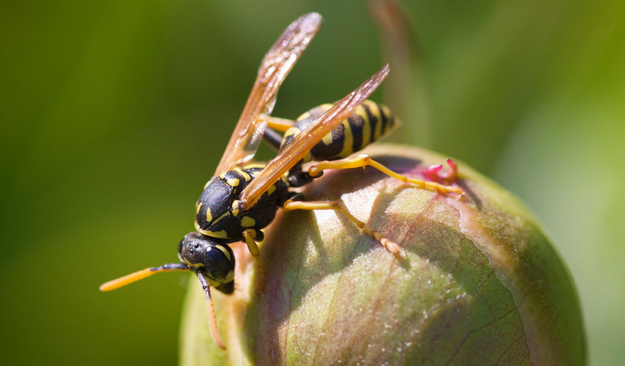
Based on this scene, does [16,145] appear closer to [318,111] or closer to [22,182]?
[22,182]

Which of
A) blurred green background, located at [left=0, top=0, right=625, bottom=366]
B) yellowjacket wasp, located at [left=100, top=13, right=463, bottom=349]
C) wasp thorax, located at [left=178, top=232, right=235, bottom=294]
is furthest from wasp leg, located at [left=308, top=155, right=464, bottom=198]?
blurred green background, located at [left=0, top=0, right=625, bottom=366]

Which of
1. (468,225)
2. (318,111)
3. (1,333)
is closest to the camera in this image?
(468,225)

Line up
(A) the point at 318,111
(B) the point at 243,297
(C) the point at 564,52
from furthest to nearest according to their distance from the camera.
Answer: (C) the point at 564,52
(A) the point at 318,111
(B) the point at 243,297

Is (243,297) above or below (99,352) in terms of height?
above

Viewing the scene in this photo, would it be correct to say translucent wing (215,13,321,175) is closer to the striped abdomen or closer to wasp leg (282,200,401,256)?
the striped abdomen

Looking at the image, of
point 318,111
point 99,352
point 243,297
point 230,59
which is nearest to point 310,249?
point 243,297

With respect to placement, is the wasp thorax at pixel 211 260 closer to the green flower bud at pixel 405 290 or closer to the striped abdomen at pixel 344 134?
the green flower bud at pixel 405 290
